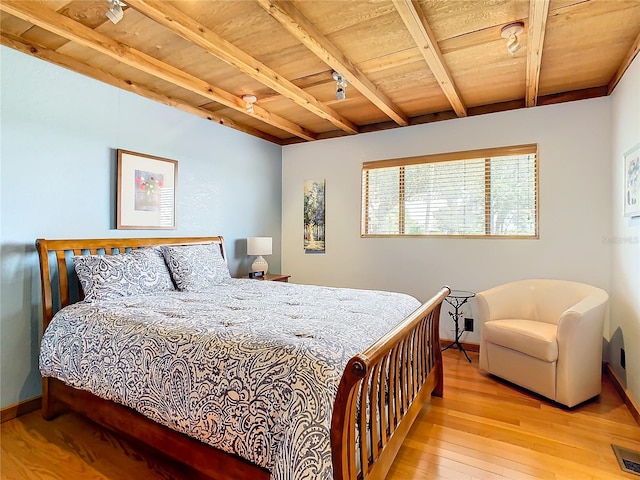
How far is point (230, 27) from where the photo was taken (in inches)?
85.2

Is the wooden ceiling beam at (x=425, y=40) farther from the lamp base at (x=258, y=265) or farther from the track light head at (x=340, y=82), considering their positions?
the lamp base at (x=258, y=265)

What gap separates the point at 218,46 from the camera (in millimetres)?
2268

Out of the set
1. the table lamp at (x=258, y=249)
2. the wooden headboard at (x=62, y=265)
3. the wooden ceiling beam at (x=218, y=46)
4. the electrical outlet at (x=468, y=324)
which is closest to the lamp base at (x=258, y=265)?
the table lamp at (x=258, y=249)

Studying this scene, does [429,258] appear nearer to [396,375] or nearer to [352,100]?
[352,100]

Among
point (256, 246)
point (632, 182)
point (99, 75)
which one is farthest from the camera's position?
point (256, 246)

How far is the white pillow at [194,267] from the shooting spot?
9.32 feet

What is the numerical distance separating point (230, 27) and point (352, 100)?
1.55m

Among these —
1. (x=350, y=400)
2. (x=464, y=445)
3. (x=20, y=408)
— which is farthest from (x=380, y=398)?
(x=20, y=408)

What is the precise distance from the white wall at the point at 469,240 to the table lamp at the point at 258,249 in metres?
0.69

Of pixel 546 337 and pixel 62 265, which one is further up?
pixel 62 265

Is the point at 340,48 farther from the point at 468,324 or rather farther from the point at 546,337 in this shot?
the point at 468,324

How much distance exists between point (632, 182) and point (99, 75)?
403 cm

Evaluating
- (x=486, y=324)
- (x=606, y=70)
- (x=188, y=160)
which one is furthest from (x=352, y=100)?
(x=486, y=324)

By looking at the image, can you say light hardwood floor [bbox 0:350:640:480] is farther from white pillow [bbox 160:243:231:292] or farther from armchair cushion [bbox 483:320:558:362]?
white pillow [bbox 160:243:231:292]
